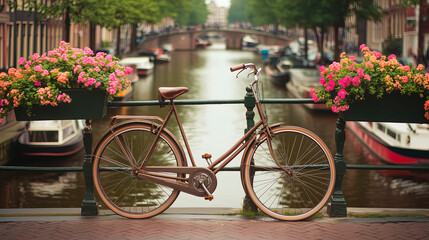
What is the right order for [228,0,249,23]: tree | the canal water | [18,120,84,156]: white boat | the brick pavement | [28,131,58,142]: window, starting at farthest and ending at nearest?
1. [228,0,249,23]: tree
2. [28,131,58,142]: window
3. [18,120,84,156]: white boat
4. the canal water
5. the brick pavement

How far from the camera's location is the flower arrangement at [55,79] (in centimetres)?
553

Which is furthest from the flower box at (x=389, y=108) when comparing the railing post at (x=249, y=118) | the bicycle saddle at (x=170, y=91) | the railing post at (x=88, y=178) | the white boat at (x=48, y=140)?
the white boat at (x=48, y=140)

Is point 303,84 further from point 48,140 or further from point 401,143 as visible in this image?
point 48,140

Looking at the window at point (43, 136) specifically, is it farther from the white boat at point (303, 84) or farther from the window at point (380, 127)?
the white boat at point (303, 84)

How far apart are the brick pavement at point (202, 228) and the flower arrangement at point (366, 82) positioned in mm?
930

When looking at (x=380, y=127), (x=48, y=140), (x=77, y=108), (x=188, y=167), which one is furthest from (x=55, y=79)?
(x=380, y=127)

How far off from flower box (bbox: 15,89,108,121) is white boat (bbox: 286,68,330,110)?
25103 mm

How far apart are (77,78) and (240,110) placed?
27.9 meters

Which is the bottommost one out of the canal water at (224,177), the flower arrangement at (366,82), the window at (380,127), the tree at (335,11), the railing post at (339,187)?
the canal water at (224,177)

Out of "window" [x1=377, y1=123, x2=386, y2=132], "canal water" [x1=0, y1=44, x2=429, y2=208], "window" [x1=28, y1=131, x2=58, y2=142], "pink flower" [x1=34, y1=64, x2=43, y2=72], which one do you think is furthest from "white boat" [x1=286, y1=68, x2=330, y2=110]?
"pink flower" [x1=34, y1=64, x2=43, y2=72]

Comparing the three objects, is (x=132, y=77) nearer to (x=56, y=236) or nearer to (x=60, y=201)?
(x=60, y=201)

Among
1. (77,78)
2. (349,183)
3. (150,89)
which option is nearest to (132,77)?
(150,89)

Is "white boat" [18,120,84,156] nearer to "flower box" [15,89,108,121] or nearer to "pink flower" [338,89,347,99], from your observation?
"flower box" [15,89,108,121]

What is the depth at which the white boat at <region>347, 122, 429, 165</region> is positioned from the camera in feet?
58.6
